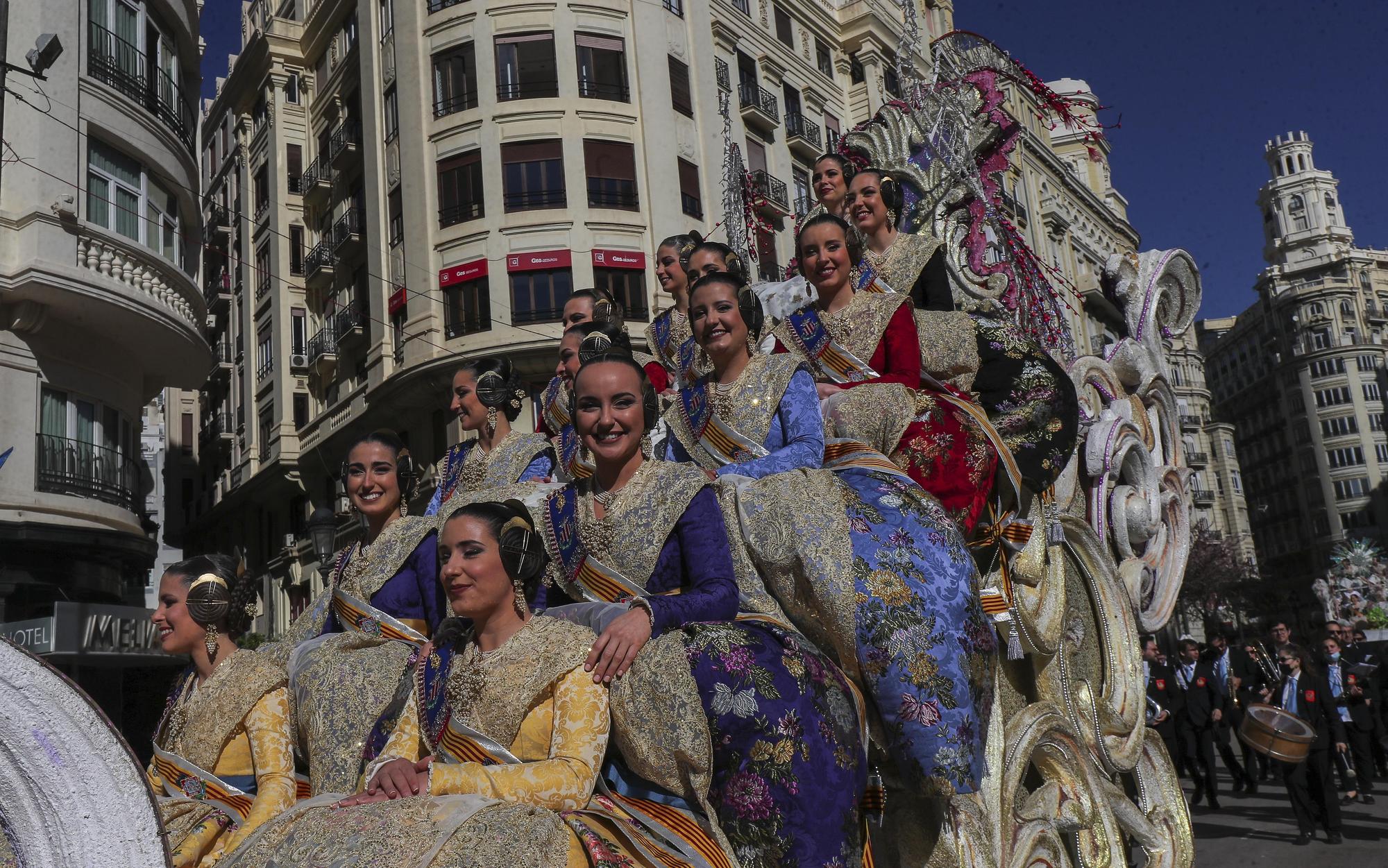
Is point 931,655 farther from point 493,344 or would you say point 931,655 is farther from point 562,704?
point 493,344

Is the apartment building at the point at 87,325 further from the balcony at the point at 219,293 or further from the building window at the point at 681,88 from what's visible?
the balcony at the point at 219,293

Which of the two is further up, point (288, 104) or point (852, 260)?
point (288, 104)

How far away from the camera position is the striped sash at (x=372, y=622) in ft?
12.5

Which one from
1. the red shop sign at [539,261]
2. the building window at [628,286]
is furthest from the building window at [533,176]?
the building window at [628,286]

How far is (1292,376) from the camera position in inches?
3319

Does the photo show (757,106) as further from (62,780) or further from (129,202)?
(62,780)

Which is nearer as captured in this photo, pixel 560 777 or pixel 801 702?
pixel 560 777

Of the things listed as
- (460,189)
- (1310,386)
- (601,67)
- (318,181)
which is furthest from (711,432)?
(1310,386)

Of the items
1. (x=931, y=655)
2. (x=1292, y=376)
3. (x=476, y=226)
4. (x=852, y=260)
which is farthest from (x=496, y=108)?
(x=1292, y=376)

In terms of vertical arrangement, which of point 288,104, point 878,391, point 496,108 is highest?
point 288,104

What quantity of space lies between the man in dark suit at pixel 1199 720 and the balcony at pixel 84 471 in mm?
13774

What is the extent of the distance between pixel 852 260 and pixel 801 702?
2715mm

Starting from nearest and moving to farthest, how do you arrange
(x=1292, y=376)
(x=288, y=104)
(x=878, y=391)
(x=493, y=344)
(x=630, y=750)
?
(x=630, y=750), (x=878, y=391), (x=493, y=344), (x=288, y=104), (x=1292, y=376)

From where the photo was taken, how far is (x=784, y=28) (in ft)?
108
